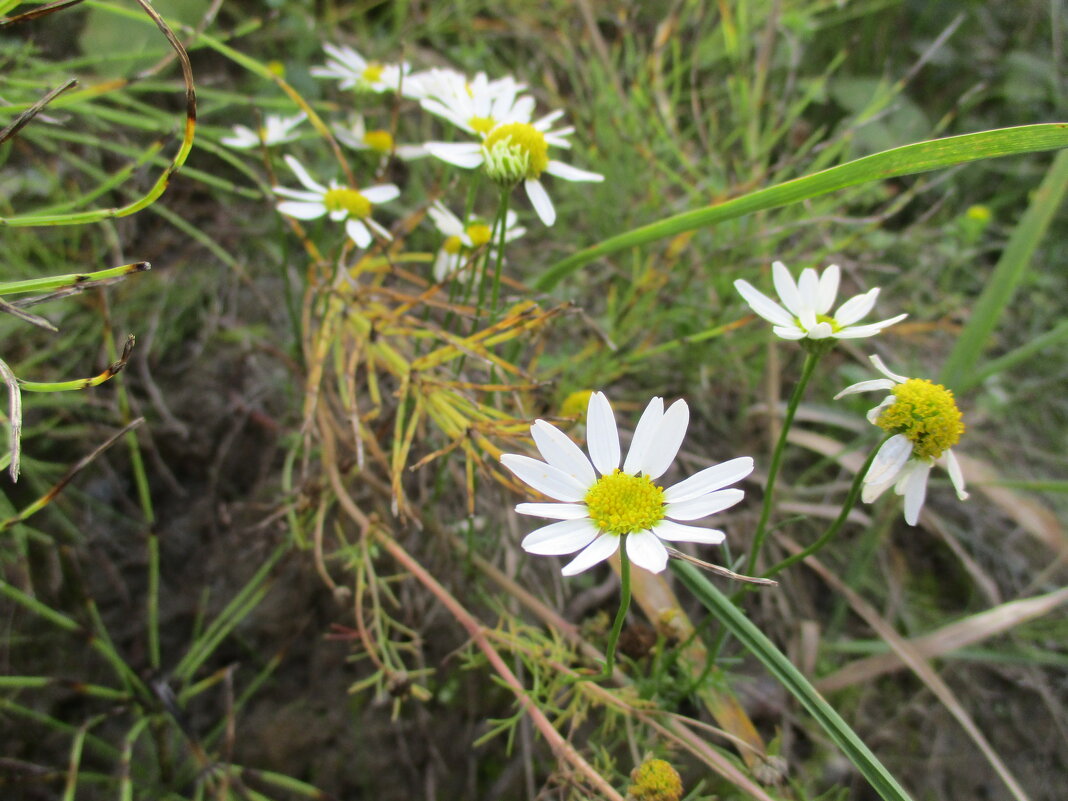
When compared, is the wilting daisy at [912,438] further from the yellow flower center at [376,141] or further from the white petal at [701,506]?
the yellow flower center at [376,141]

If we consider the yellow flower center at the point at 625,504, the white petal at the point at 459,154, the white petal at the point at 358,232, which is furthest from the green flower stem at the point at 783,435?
the white petal at the point at 358,232

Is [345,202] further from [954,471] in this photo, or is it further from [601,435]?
[954,471]

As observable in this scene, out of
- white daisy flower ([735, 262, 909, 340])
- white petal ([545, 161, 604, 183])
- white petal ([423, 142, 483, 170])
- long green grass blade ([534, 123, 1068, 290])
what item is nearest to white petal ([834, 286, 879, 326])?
white daisy flower ([735, 262, 909, 340])

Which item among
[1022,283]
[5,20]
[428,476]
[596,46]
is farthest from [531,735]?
[1022,283]

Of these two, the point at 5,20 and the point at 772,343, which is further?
the point at 772,343

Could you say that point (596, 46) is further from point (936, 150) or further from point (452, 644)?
point (452, 644)

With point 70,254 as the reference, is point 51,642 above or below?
below

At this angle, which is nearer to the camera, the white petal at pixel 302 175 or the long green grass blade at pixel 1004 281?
the white petal at pixel 302 175
